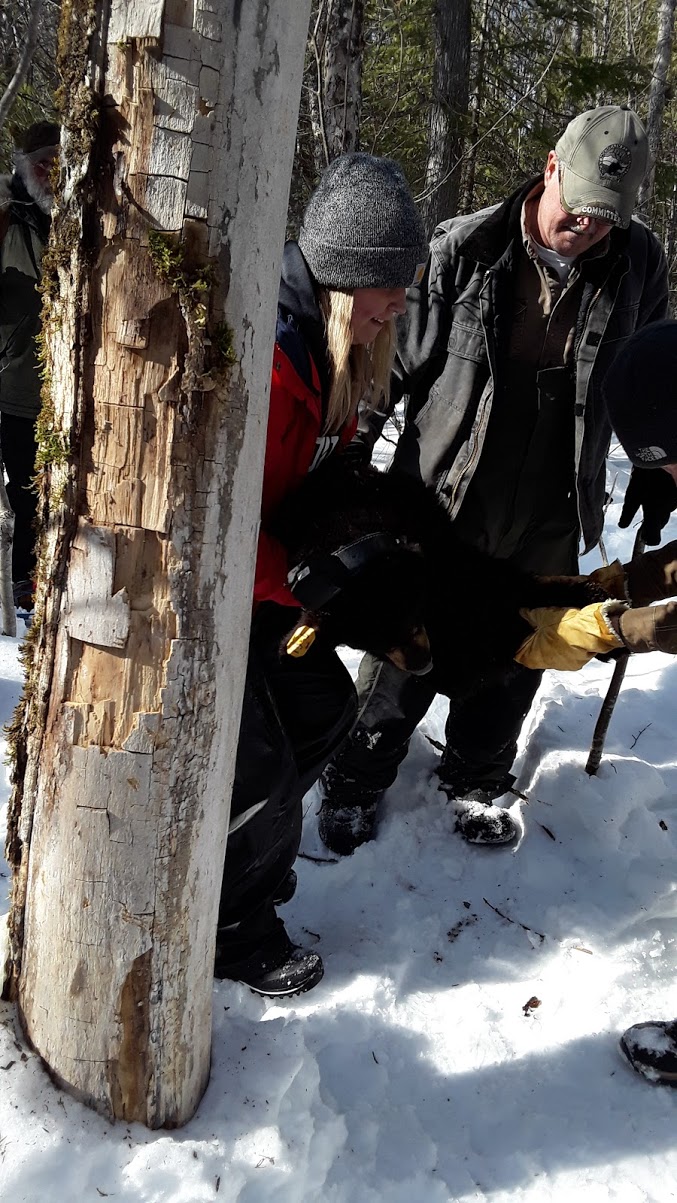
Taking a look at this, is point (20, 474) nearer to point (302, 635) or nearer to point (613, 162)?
point (302, 635)

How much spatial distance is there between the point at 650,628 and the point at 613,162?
138 cm

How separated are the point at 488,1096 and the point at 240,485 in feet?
5.85

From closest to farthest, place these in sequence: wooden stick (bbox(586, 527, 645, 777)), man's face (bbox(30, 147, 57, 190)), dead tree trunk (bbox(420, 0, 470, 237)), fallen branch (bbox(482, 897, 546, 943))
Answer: fallen branch (bbox(482, 897, 546, 943))
wooden stick (bbox(586, 527, 645, 777))
man's face (bbox(30, 147, 57, 190))
dead tree trunk (bbox(420, 0, 470, 237))

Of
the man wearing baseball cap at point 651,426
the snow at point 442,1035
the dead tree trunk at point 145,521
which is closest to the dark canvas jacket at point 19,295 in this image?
the snow at point 442,1035

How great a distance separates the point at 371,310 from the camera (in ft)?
6.26


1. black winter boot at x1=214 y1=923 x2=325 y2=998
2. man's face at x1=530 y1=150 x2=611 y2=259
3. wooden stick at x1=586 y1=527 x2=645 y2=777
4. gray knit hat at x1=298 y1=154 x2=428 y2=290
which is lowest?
black winter boot at x1=214 y1=923 x2=325 y2=998

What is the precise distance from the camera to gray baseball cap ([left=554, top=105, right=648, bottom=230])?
2.23 meters

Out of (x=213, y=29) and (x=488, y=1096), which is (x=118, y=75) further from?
(x=488, y=1096)

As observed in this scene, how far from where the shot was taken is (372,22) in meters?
8.27

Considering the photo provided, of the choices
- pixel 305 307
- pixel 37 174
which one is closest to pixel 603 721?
pixel 305 307

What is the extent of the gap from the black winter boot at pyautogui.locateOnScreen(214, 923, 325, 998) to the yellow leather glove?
113 centimetres

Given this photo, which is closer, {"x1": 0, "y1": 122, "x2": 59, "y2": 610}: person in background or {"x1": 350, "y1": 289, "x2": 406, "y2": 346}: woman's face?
{"x1": 350, "y1": 289, "x2": 406, "y2": 346}: woman's face

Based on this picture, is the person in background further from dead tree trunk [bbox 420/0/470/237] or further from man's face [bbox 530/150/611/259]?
dead tree trunk [bbox 420/0/470/237]

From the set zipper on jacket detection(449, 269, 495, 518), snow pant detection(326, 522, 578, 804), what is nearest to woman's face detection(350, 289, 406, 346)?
zipper on jacket detection(449, 269, 495, 518)
